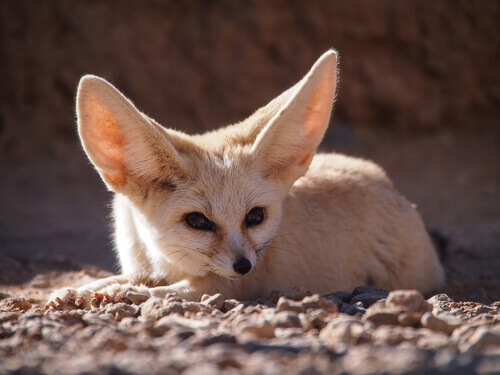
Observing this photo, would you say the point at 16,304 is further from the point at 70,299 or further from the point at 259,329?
the point at 259,329

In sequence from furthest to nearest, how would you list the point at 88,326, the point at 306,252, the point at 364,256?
the point at 364,256 < the point at 306,252 < the point at 88,326

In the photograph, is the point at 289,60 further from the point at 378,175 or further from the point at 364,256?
the point at 364,256

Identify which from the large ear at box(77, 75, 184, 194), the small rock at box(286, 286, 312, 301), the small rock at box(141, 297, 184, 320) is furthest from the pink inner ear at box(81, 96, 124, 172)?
the small rock at box(286, 286, 312, 301)

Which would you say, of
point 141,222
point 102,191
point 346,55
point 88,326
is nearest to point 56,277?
point 141,222

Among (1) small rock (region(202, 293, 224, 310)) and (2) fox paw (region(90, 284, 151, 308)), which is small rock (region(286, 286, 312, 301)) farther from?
(2) fox paw (region(90, 284, 151, 308))

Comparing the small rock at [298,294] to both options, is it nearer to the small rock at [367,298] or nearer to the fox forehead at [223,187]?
the small rock at [367,298]

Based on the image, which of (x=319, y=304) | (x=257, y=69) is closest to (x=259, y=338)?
(x=319, y=304)

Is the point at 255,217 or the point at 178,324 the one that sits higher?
the point at 255,217
